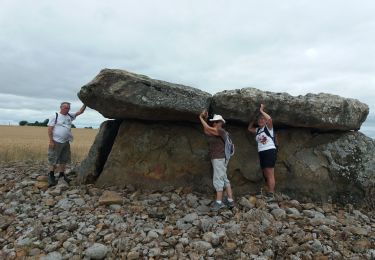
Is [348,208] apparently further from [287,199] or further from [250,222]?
[250,222]

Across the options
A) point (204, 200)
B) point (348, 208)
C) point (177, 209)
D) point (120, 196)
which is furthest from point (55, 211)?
point (348, 208)

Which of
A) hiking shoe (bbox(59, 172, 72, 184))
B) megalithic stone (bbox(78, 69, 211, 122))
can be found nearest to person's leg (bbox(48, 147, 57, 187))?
hiking shoe (bbox(59, 172, 72, 184))

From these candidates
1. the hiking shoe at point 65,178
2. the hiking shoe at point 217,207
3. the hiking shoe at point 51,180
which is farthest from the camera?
the hiking shoe at point 65,178

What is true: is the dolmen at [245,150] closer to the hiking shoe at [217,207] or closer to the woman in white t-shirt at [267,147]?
the woman in white t-shirt at [267,147]

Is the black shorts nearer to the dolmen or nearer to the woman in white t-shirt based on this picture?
the woman in white t-shirt

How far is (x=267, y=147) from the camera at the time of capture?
10070mm

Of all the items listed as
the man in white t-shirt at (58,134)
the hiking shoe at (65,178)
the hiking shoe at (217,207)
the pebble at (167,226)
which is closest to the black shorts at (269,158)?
the pebble at (167,226)

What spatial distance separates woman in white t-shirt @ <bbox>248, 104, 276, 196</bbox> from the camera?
33.1 feet

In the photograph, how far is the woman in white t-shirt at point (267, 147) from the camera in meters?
10.1

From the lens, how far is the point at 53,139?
10.5 metres

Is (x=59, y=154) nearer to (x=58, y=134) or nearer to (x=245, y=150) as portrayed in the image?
(x=58, y=134)

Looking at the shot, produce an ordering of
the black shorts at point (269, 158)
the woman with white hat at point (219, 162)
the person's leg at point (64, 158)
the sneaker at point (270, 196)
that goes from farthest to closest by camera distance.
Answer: the person's leg at point (64, 158), the black shorts at point (269, 158), the sneaker at point (270, 196), the woman with white hat at point (219, 162)

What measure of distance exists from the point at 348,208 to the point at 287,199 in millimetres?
1555

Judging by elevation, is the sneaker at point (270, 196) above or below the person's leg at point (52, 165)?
below
